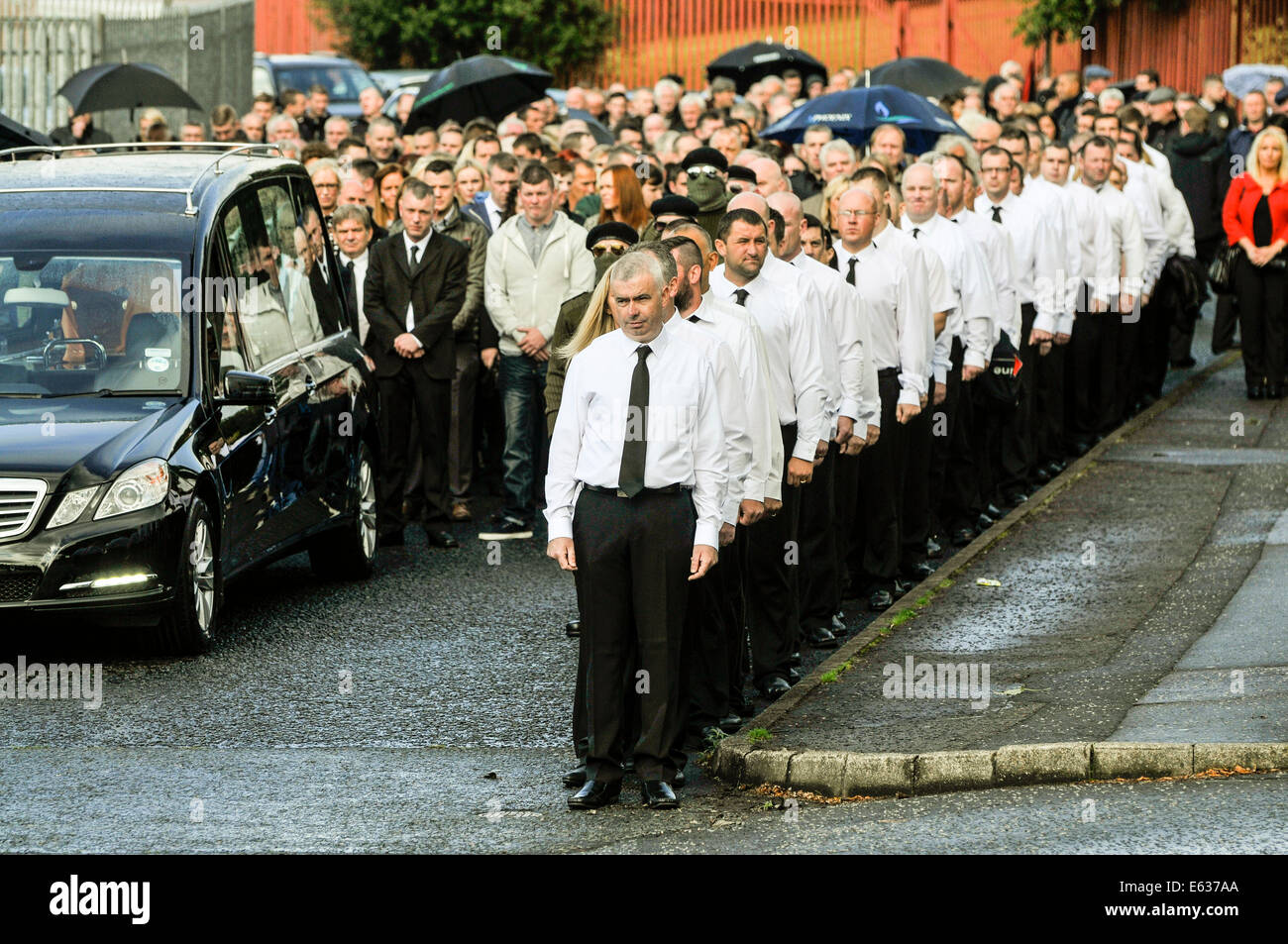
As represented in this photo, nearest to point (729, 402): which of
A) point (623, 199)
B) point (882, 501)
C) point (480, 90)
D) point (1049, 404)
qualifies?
point (882, 501)

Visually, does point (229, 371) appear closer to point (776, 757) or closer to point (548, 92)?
point (776, 757)

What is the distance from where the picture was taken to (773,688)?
9.30 metres

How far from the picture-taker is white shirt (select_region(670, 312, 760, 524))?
305 inches

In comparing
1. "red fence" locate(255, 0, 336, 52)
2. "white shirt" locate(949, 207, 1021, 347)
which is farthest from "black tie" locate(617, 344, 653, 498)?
"red fence" locate(255, 0, 336, 52)

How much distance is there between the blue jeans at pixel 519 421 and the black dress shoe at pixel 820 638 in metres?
3.70

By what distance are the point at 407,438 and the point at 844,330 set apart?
429 cm

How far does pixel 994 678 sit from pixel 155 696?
11.9ft

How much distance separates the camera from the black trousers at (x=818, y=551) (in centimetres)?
1023

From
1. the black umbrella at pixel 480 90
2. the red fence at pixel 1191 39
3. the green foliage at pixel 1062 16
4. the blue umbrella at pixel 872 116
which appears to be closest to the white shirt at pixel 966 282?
the blue umbrella at pixel 872 116

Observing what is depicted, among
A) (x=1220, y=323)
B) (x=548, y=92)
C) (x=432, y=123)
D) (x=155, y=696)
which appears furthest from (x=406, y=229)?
(x=548, y=92)

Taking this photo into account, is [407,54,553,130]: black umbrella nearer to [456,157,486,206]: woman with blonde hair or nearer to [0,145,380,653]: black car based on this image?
[456,157,486,206]: woman with blonde hair

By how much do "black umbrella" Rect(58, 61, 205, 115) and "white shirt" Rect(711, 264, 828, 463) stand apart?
12450 millimetres

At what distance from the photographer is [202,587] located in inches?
399

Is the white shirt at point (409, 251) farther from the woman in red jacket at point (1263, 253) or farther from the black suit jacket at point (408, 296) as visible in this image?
the woman in red jacket at point (1263, 253)
